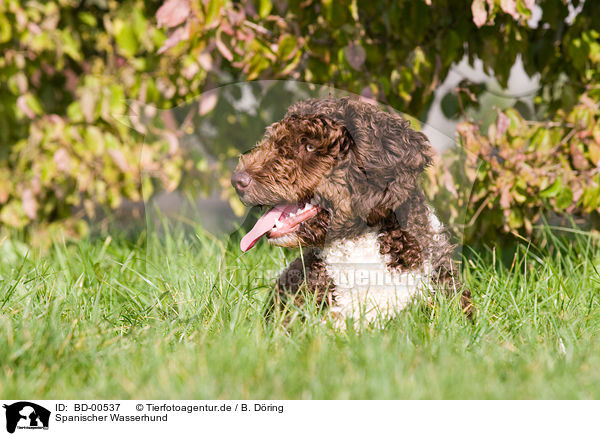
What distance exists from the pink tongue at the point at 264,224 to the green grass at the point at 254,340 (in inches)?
13.3

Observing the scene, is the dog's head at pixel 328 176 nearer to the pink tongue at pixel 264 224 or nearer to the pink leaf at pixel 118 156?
the pink tongue at pixel 264 224

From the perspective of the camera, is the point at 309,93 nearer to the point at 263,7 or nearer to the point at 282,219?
the point at 282,219

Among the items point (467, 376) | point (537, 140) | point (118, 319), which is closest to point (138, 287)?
point (118, 319)

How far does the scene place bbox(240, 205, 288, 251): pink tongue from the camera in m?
2.21

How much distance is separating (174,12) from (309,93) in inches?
39.0

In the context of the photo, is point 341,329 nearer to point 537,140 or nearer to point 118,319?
point 118,319

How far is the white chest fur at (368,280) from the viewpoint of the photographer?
2.26m
